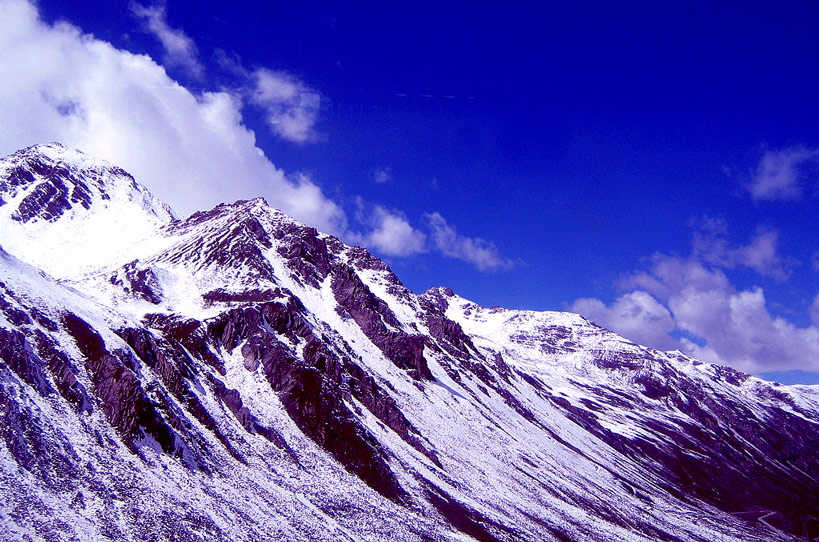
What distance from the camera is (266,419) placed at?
64688mm

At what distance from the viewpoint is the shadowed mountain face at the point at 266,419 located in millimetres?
40469

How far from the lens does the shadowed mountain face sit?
40469 millimetres

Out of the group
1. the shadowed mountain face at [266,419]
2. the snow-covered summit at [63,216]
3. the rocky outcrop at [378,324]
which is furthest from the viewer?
the snow-covered summit at [63,216]

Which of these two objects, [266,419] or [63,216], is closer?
[266,419]

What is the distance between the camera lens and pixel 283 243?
471 feet

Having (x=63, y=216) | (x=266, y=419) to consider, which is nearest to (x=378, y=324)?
(x=266, y=419)

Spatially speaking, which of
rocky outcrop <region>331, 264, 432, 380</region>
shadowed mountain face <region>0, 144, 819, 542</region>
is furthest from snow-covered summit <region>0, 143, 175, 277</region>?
rocky outcrop <region>331, 264, 432, 380</region>

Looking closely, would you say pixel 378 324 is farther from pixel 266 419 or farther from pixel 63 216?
pixel 63 216

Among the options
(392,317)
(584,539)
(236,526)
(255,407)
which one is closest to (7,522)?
(236,526)

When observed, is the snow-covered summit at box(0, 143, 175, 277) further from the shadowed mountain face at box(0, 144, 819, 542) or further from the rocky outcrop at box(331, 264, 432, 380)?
the rocky outcrop at box(331, 264, 432, 380)

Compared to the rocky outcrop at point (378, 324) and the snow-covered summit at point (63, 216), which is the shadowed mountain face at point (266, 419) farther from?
the snow-covered summit at point (63, 216)

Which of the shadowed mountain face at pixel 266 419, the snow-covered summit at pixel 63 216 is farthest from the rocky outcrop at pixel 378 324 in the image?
the snow-covered summit at pixel 63 216

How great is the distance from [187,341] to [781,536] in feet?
384

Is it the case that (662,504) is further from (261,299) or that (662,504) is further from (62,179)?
(62,179)
